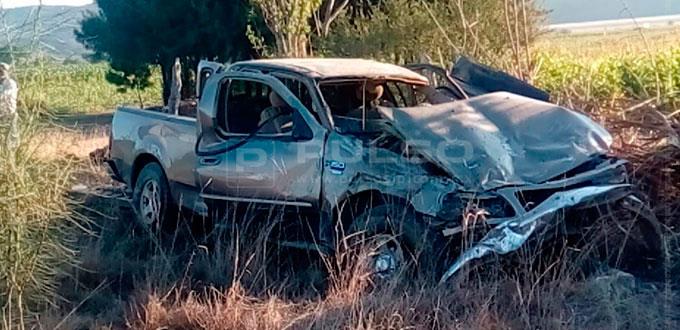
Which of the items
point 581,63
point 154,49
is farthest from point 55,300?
point 154,49

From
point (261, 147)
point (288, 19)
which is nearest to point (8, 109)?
point (261, 147)

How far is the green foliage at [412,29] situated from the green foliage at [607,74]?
926 millimetres

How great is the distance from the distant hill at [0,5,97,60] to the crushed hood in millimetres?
2482

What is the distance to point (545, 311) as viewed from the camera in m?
6.09

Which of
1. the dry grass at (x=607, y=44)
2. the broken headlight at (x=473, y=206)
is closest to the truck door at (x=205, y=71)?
the broken headlight at (x=473, y=206)

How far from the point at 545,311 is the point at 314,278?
2124 millimetres

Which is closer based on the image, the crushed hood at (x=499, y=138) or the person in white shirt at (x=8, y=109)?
the person in white shirt at (x=8, y=109)

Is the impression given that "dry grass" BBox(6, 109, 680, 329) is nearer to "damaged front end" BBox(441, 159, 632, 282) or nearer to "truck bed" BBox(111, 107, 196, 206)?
"damaged front end" BBox(441, 159, 632, 282)

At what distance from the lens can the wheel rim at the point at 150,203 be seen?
32.0 feet

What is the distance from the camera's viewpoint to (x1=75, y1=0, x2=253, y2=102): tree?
2705 centimetres

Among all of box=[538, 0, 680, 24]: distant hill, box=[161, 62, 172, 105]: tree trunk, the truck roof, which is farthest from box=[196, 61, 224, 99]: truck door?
box=[538, 0, 680, 24]: distant hill

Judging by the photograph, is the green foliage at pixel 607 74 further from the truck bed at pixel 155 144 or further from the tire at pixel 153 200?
the tire at pixel 153 200

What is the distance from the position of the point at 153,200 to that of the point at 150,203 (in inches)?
2.7

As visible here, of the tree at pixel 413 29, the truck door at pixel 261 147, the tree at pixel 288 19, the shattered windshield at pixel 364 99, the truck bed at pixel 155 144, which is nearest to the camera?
the truck door at pixel 261 147
